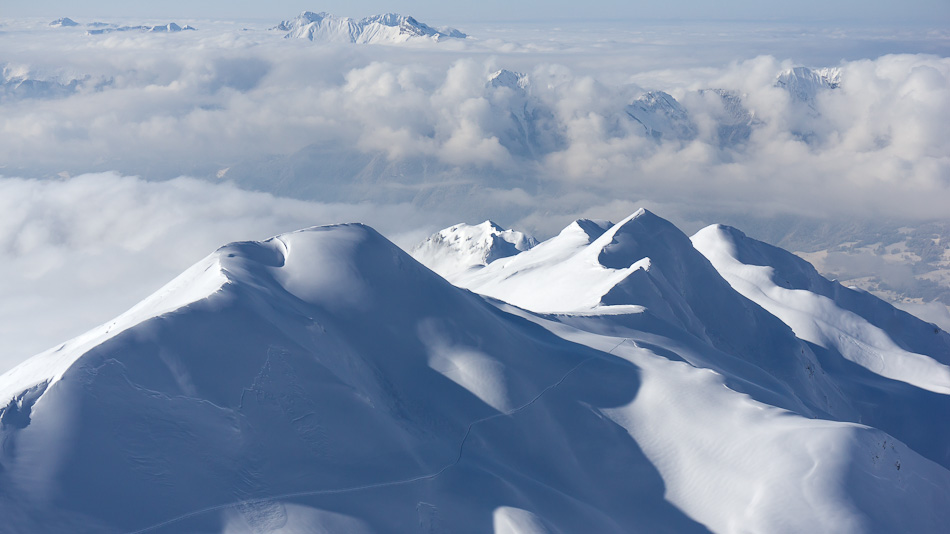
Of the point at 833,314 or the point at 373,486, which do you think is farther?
the point at 833,314

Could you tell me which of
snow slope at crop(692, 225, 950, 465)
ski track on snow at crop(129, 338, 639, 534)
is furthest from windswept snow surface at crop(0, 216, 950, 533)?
snow slope at crop(692, 225, 950, 465)

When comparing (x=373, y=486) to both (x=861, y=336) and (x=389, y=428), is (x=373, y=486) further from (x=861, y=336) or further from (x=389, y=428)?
(x=861, y=336)

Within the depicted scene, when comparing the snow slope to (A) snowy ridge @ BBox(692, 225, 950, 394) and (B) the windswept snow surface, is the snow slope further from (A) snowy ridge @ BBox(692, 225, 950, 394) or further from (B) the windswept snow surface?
(B) the windswept snow surface

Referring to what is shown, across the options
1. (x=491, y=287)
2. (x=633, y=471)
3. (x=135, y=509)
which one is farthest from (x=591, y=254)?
(x=135, y=509)

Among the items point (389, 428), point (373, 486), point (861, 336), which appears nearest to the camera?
point (373, 486)

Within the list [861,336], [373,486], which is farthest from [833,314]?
[373,486]

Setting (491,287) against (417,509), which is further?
(491,287)

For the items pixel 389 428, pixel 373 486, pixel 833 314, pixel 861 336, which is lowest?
pixel 861 336

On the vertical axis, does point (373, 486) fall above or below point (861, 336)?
above

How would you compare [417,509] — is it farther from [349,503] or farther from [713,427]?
[713,427]
